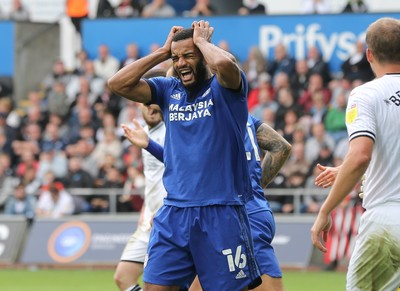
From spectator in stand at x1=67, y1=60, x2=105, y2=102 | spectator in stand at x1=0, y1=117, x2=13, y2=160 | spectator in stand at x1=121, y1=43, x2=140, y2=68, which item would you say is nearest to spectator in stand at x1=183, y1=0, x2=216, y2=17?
spectator in stand at x1=121, y1=43, x2=140, y2=68

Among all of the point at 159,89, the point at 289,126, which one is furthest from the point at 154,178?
the point at 289,126

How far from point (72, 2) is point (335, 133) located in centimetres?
857

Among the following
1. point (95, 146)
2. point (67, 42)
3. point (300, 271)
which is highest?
point (67, 42)

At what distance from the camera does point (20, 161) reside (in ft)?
76.7

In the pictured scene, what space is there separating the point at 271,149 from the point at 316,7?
44.3ft

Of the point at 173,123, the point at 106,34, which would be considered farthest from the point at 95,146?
the point at 173,123

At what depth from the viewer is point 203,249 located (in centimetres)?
817

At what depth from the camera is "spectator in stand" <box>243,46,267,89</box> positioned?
22.1 meters

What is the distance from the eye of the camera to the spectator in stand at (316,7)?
23266mm

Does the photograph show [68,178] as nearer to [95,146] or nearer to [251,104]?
[95,146]

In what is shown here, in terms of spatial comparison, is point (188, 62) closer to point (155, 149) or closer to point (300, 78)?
A: point (155, 149)

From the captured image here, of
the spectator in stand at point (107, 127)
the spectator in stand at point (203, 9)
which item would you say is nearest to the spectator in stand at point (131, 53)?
the spectator in stand at point (107, 127)

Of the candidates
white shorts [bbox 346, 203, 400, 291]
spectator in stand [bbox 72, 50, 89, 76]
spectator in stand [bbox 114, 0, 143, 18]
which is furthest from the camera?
spectator in stand [bbox 114, 0, 143, 18]

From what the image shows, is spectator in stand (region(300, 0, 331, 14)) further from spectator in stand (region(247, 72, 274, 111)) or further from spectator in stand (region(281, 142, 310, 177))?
spectator in stand (region(281, 142, 310, 177))
